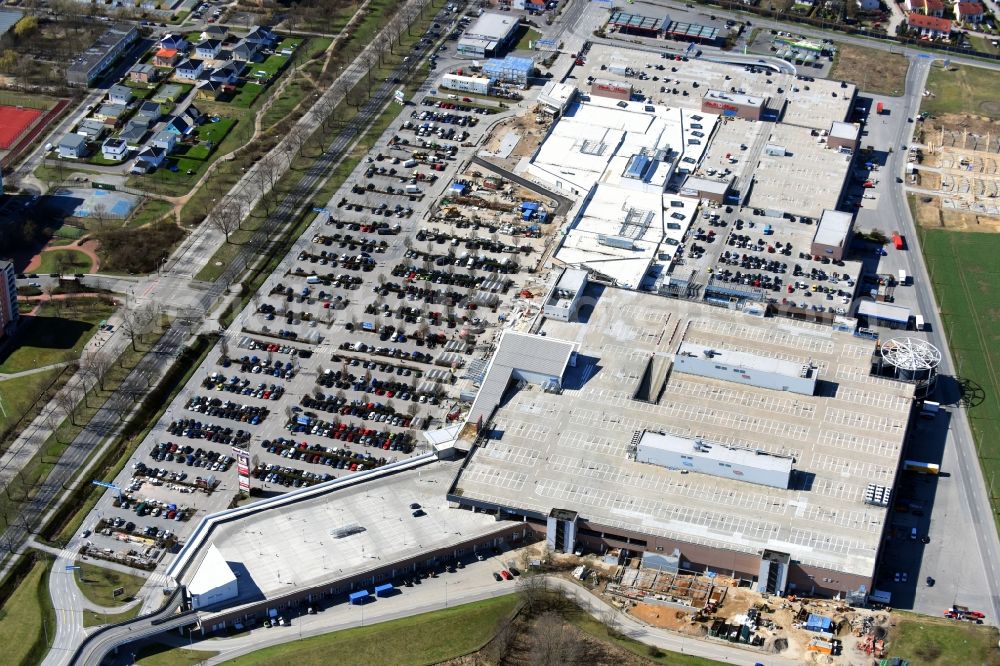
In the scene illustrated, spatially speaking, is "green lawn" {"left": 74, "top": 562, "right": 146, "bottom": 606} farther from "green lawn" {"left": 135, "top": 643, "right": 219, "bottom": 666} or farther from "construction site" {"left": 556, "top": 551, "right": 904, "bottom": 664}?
"construction site" {"left": 556, "top": 551, "right": 904, "bottom": 664}

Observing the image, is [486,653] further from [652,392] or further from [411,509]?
[652,392]

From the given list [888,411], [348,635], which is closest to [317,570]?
[348,635]

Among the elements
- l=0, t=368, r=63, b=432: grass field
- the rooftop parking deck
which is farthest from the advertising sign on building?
l=0, t=368, r=63, b=432: grass field

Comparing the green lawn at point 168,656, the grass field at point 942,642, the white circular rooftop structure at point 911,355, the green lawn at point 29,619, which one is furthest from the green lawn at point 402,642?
the white circular rooftop structure at point 911,355

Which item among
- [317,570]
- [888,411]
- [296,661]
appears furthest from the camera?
[888,411]

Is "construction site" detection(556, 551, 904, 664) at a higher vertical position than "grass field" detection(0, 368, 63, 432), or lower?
higher

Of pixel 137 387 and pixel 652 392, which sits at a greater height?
pixel 652 392
